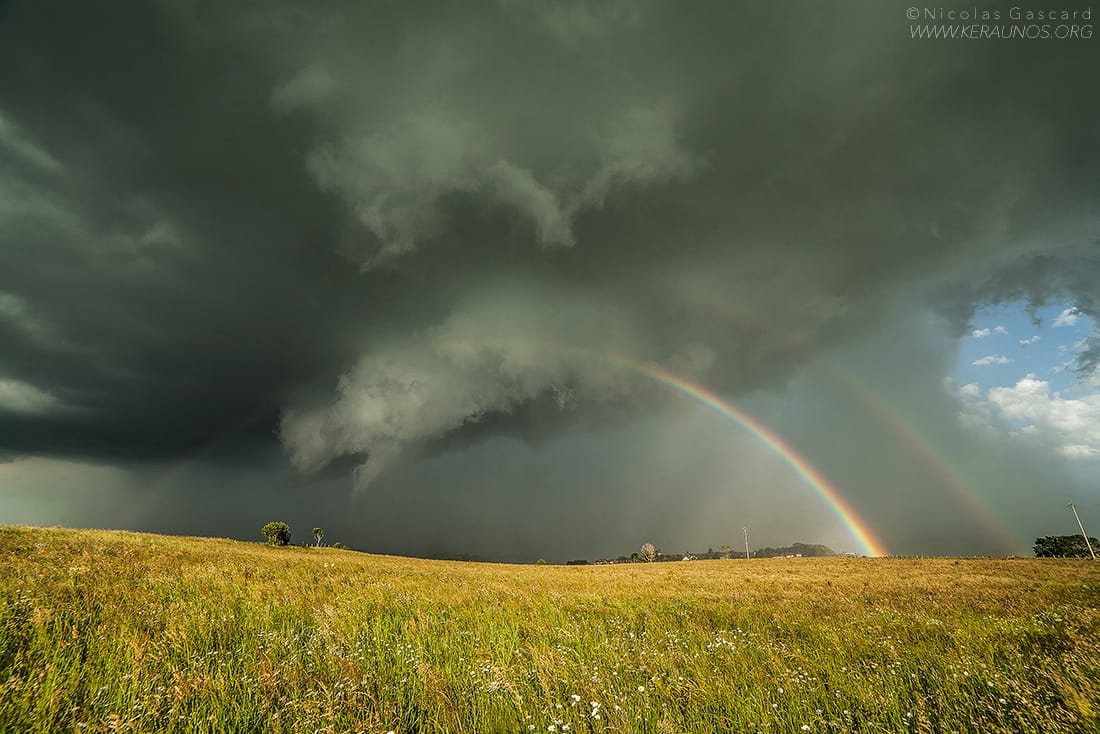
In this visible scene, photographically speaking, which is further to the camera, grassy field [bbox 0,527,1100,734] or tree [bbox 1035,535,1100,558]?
tree [bbox 1035,535,1100,558]

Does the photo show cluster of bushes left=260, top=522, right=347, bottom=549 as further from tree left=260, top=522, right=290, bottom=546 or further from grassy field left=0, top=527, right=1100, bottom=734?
grassy field left=0, top=527, right=1100, bottom=734

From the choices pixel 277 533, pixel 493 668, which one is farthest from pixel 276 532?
pixel 493 668

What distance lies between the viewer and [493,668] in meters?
5.43

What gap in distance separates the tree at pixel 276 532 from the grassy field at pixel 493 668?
215 feet

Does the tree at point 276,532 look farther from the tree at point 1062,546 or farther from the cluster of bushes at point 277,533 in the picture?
the tree at point 1062,546

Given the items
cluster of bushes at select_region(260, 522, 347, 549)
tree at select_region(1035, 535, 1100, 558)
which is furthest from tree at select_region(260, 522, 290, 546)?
tree at select_region(1035, 535, 1100, 558)

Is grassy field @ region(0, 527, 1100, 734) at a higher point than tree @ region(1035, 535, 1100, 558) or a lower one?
higher

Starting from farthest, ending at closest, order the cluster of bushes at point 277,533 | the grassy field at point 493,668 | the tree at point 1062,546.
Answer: the tree at point 1062,546
the cluster of bushes at point 277,533
the grassy field at point 493,668

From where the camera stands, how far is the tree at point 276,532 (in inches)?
2566

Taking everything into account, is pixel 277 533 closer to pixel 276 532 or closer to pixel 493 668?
pixel 276 532

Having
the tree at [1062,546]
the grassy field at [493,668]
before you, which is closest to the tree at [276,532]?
the grassy field at [493,668]

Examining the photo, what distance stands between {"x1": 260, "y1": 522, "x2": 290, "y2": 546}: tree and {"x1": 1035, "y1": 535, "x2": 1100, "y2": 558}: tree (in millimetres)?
152140

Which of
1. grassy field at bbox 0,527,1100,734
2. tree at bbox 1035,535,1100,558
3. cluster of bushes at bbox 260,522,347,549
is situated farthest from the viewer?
tree at bbox 1035,535,1100,558

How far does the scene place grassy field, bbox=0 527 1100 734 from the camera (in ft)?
13.9
